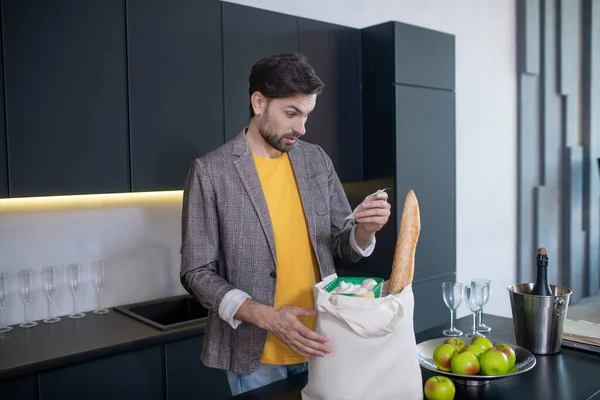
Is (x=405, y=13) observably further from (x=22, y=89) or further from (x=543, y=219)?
(x=22, y=89)

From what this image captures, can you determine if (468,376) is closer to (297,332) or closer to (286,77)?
(297,332)

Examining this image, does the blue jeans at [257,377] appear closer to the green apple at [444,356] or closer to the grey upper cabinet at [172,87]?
the green apple at [444,356]

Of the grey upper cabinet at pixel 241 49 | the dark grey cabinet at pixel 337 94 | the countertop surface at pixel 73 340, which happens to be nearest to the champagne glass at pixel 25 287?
the countertop surface at pixel 73 340

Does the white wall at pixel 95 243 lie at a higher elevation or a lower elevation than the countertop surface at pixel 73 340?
higher

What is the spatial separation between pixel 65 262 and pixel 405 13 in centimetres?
290

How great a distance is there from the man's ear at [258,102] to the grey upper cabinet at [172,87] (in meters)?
0.85

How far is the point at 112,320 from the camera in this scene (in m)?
2.56

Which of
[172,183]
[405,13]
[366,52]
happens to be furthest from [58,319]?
[405,13]

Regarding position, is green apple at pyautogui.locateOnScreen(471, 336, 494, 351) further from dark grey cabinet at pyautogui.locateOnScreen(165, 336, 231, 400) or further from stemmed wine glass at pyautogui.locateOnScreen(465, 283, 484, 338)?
dark grey cabinet at pyautogui.locateOnScreen(165, 336, 231, 400)

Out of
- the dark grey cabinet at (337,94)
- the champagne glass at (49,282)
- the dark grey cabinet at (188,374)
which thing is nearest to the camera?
the dark grey cabinet at (188,374)

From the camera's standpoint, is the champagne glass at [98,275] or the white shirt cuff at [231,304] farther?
the champagne glass at [98,275]

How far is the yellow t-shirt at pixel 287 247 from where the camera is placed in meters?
1.78

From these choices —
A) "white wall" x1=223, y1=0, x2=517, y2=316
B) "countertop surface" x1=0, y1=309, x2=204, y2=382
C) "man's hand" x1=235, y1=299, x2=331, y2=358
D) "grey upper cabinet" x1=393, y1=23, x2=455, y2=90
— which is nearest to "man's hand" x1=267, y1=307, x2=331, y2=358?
"man's hand" x1=235, y1=299, x2=331, y2=358

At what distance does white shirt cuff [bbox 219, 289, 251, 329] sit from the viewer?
61.4 inches
